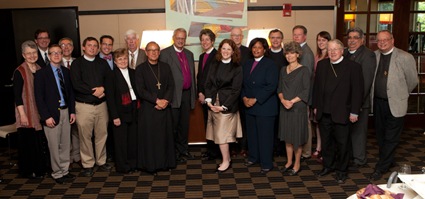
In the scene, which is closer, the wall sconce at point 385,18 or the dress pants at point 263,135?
the dress pants at point 263,135

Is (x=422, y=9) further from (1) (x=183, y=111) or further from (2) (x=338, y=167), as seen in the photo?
(1) (x=183, y=111)

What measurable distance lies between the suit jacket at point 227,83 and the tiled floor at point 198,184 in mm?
796

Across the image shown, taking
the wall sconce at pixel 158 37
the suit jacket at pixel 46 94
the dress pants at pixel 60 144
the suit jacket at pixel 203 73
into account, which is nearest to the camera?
the suit jacket at pixel 46 94

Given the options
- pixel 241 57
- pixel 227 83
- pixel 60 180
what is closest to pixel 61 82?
pixel 60 180

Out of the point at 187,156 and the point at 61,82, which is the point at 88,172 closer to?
the point at 61,82

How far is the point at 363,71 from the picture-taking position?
14.3 ft

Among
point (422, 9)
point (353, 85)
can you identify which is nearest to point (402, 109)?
point (353, 85)

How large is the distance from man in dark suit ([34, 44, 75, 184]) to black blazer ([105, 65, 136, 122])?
40 cm

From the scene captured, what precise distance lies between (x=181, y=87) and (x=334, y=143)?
6.23 feet

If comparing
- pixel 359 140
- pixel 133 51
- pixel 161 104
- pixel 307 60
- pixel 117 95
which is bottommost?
pixel 359 140

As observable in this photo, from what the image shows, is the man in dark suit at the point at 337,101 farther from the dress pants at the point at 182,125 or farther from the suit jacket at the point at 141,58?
the suit jacket at the point at 141,58

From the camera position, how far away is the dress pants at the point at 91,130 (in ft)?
14.4

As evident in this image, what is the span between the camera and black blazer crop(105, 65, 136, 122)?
4.35 metres

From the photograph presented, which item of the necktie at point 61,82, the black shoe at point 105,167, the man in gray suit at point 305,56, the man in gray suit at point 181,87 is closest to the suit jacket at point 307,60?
the man in gray suit at point 305,56
